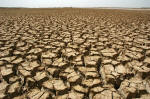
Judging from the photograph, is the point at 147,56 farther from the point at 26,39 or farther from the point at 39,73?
the point at 26,39

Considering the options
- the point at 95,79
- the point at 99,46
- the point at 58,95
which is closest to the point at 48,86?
the point at 58,95

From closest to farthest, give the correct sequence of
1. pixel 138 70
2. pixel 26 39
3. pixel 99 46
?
pixel 138 70 < pixel 99 46 < pixel 26 39

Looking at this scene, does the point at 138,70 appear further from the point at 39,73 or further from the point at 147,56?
the point at 39,73

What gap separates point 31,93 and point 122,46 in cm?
168

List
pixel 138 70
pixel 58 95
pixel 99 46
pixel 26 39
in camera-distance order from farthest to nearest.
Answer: pixel 26 39
pixel 99 46
pixel 138 70
pixel 58 95

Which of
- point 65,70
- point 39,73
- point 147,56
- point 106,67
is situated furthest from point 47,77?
point 147,56

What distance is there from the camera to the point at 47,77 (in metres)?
1.31

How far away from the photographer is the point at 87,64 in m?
1.53

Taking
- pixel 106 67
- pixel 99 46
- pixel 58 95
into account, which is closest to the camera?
pixel 58 95

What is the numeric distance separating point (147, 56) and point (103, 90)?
1.06 meters

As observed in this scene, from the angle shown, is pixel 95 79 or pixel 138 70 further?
pixel 138 70

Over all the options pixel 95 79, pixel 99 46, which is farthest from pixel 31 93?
pixel 99 46

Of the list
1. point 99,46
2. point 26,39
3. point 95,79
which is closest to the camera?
point 95,79

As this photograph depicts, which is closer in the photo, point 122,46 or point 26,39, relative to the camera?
point 122,46
